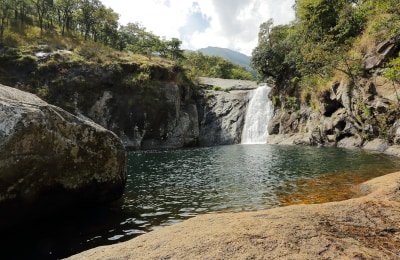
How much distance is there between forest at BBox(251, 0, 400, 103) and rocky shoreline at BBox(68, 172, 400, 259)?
44.8 ft

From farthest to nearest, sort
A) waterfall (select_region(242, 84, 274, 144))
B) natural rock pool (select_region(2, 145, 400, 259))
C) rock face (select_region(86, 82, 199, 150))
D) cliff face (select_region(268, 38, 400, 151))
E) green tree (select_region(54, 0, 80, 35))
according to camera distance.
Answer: green tree (select_region(54, 0, 80, 35)) < waterfall (select_region(242, 84, 274, 144)) < rock face (select_region(86, 82, 199, 150)) < cliff face (select_region(268, 38, 400, 151)) < natural rock pool (select_region(2, 145, 400, 259))

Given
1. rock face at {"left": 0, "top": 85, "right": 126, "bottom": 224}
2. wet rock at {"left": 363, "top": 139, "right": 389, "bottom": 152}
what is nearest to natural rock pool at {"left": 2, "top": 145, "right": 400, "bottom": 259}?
rock face at {"left": 0, "top": 85, "right": 126, "bottom": 224}

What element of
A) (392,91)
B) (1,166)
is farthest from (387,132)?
(1,166)

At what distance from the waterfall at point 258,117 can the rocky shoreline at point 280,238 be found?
1726 inches

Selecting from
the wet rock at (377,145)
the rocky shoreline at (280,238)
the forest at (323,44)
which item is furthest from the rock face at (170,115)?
the rocky shoreline at (280,238)

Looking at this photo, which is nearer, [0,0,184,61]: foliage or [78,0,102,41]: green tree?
[0,0,184,61]: foliage

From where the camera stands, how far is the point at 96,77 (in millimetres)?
46031

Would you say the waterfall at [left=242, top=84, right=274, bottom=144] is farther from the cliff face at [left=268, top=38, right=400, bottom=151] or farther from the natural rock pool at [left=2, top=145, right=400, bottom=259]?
the natural rock pool at [left=2, top=145, right=400, bottom=259]

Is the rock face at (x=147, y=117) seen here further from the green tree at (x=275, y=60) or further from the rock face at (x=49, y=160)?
the rock face at (x=49, y=160)

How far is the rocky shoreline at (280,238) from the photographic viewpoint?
4688 millimetres

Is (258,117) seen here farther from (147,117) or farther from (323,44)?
(323,44)

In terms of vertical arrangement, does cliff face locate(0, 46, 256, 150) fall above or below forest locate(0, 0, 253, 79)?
below

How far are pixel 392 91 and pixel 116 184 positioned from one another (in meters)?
26.7

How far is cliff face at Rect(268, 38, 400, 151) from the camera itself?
26.3m
